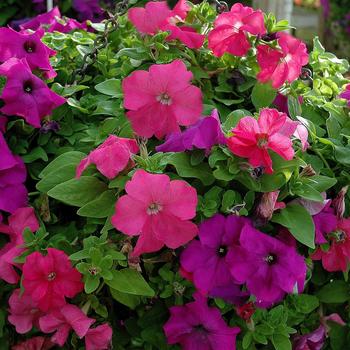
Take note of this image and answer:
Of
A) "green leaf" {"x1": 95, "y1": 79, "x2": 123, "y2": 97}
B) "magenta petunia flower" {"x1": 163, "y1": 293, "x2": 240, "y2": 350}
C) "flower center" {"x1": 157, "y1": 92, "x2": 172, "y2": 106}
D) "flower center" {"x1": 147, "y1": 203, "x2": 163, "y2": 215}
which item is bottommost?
"magenta petunia flower" {"x1": 163, "y1": 293, "x2": 240, "y2": 350}

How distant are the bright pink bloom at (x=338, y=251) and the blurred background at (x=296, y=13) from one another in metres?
0.70

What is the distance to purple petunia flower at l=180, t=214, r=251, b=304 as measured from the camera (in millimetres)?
1155

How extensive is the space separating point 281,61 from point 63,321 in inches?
25.5

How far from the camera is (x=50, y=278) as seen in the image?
118 cm

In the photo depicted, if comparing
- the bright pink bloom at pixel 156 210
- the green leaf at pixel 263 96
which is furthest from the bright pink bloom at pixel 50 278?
the green leaf at pixel 263 96

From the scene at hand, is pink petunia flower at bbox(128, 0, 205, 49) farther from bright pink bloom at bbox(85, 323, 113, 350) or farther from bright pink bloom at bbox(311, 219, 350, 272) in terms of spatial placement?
bright pink bloom at bbox(85, 323, 113, 350)

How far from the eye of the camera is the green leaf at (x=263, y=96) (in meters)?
1.37

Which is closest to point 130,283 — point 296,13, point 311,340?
point 311,340

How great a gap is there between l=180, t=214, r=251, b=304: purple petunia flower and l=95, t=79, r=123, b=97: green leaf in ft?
1.23

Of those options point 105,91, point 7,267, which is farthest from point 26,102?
point 7,267

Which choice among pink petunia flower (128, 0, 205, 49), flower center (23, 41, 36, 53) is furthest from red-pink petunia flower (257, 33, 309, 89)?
flower center (23, 41, 36, 53)

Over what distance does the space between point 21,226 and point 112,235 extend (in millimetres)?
189

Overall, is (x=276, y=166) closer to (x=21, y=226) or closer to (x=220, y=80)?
(x=220, y=80)

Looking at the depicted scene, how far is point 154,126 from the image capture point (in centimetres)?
122
